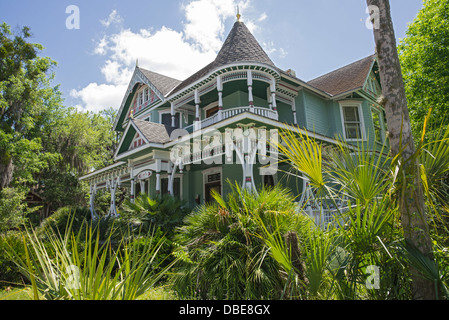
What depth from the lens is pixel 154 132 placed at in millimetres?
12766

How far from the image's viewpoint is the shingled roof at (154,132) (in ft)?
39.5

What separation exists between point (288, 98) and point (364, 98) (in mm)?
4295

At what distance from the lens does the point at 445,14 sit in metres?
15.3

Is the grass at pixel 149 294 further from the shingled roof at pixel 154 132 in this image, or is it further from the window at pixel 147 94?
the window at pixel 147 94

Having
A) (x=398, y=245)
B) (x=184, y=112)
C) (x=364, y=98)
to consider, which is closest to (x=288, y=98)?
(x=364, y=98)

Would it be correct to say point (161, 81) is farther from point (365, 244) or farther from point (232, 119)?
point (365, 244)

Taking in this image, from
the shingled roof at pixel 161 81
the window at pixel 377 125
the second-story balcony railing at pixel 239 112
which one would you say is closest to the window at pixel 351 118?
the window at pixel 377 125

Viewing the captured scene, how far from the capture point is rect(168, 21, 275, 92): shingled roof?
1159 centimetres

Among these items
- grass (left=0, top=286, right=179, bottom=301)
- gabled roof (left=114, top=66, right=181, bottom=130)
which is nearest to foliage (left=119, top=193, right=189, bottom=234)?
grass (left=0, top=286, right=179, bottom=301)

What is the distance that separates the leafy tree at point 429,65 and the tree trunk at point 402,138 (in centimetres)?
1279

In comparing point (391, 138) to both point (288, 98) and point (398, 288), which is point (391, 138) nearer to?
point (398, 288)

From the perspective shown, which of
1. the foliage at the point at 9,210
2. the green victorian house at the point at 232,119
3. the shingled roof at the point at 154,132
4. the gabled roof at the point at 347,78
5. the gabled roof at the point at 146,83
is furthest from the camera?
the foliage at the point at 9,210

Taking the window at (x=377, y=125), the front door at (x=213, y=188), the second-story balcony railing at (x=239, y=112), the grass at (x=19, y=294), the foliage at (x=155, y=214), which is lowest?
the grass at (x=19, y=294)

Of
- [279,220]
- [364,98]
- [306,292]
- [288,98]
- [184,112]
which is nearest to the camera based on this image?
[306,292]
